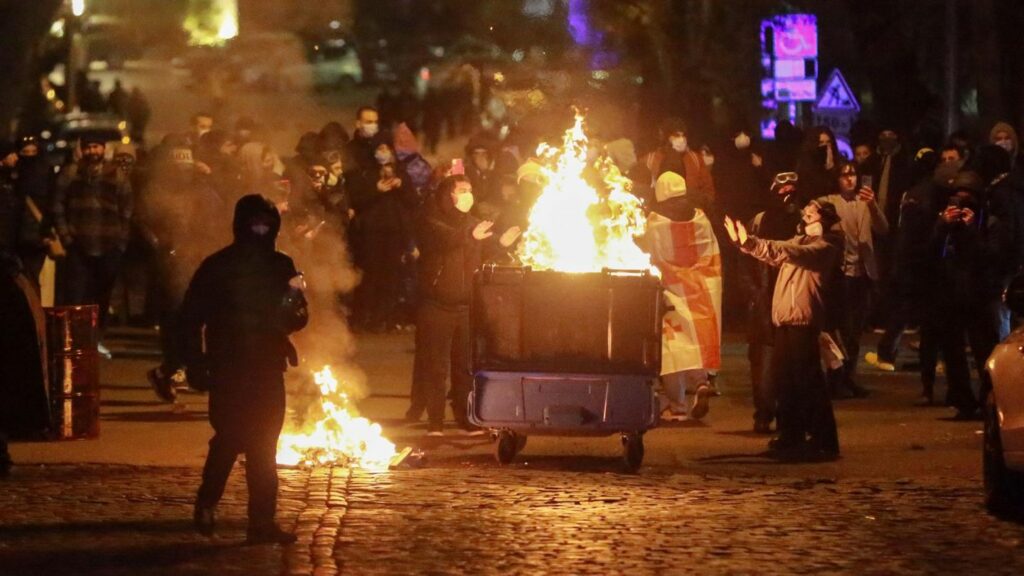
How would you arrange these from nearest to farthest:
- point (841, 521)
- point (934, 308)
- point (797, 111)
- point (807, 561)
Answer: point (807, 561) → point (841, 521) → point (934, 308) → point (797, 111)

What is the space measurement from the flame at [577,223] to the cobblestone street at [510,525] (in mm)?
1880

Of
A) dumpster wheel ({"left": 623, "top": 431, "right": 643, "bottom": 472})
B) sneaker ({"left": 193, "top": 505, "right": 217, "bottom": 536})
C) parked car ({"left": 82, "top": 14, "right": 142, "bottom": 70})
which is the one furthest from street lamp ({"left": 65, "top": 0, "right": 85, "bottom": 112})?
sneaker ({"left": 193, "top": 505, "right": 217, "bottom": 536})

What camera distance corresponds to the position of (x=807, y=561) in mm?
9156

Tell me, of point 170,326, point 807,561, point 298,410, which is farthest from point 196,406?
point 807,561

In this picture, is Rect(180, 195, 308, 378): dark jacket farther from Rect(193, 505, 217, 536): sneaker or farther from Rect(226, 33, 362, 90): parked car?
Rect(226, 33, 362, 90): parked car

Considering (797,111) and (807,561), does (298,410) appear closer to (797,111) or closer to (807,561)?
(807,561)

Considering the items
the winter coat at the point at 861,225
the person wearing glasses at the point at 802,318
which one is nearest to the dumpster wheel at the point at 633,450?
the person wearing glasses at the point at 802,318

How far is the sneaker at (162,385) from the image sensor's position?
15180mm

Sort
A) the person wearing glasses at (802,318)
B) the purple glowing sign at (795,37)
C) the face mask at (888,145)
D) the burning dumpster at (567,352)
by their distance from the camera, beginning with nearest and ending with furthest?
the burning dumpster at (567,352) → the person wearing glasses at (802,318) → the face mask at (888,145) → the purple glowing sign at (795,37)

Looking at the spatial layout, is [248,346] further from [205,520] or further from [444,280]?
[444,280]

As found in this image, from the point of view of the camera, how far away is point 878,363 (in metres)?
18.5

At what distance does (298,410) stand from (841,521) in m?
4.64

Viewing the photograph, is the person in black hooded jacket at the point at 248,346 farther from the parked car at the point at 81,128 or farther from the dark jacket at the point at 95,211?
the parked car at the point at 81,128

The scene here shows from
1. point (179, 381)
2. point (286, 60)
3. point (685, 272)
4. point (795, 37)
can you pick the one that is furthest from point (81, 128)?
point (685, 272)
